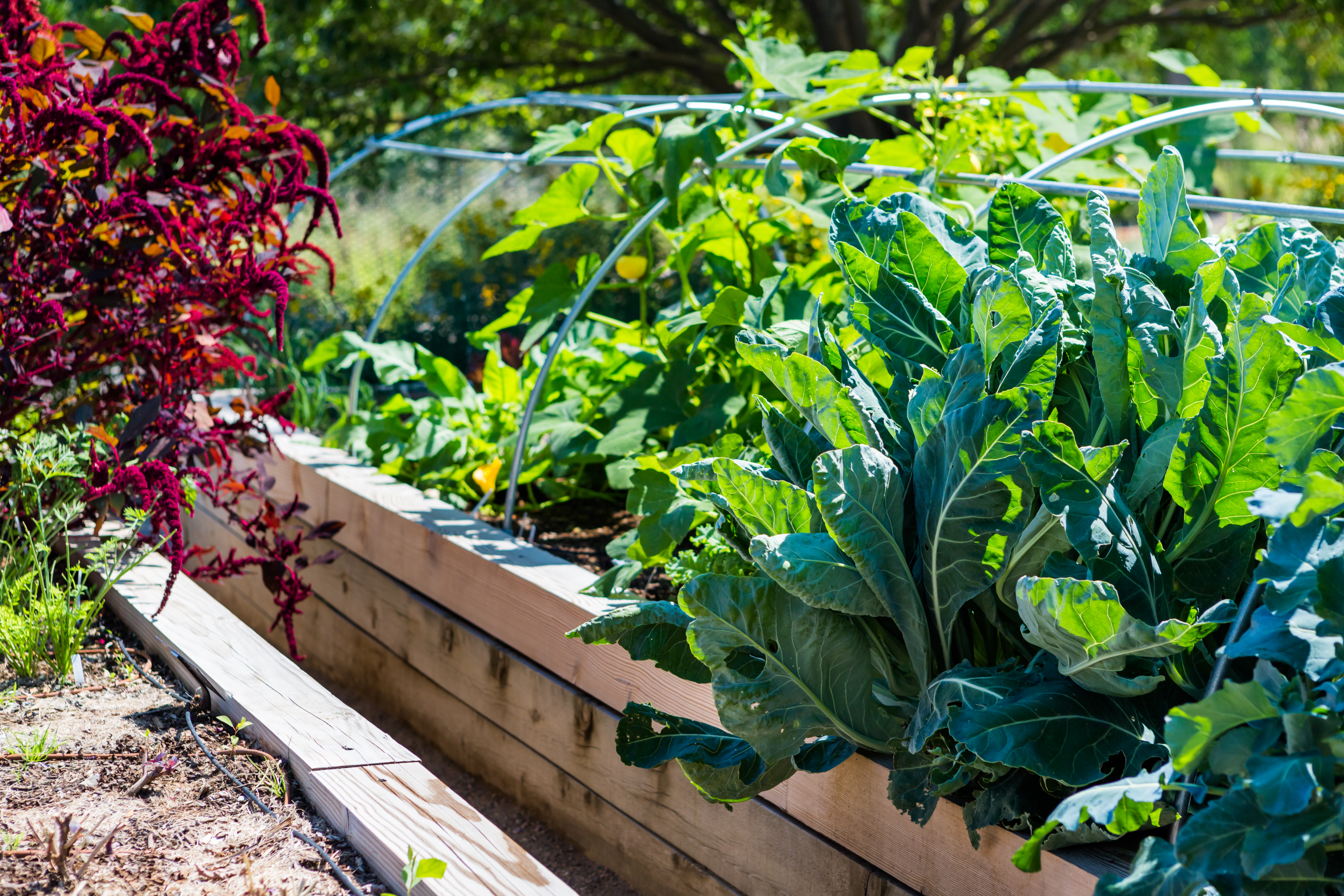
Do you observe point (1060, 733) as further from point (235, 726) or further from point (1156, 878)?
point (235, 726)

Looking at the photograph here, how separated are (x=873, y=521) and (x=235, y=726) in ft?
3.27

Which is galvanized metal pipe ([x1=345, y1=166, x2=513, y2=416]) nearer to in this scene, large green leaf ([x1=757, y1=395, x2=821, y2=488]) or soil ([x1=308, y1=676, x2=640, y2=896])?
soil ([x1=308, y1=676, x2=640, y2=896])

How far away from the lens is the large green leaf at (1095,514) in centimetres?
112

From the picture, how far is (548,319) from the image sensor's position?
2.43 m

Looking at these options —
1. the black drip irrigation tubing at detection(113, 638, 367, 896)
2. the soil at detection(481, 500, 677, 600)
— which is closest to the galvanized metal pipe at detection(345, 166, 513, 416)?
the soil at detection(481, 500, 677, 600)

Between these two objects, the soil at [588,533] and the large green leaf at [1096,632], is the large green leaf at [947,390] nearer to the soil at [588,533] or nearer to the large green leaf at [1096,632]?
the large green leaf at [1096,632]

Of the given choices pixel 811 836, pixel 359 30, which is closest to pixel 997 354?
pixel 811 836

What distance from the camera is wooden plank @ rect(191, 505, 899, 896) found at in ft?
5.53

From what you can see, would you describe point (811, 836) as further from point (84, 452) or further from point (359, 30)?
point (359, 30)

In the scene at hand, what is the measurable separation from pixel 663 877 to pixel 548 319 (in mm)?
1265

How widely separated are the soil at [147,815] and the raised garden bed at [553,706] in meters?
0.71

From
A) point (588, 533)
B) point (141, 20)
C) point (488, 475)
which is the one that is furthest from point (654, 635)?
point (141, 20)

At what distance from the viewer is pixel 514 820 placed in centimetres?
225

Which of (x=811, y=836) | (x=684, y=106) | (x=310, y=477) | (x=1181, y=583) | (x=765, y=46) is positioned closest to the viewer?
(x=1181, y=583)
